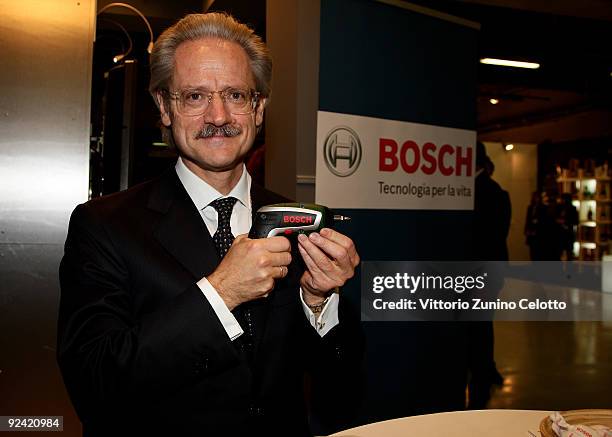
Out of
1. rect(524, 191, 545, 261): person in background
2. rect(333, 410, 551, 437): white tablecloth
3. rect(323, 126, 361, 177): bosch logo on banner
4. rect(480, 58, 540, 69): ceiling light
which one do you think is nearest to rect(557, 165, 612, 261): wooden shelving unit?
rect(524, 191, 545, 261): person in background

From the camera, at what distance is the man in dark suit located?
1125mm

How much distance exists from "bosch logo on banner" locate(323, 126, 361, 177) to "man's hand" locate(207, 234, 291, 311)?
207 centimetres

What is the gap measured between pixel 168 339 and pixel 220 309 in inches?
4.4

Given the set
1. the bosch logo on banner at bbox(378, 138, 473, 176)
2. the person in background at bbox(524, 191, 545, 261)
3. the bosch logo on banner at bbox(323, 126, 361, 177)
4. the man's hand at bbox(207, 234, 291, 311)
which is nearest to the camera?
the man's hand at bbox(207, 234, 291, 311)

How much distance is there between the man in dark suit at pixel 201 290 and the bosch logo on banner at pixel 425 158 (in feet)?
6.52

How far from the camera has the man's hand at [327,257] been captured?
123 cm

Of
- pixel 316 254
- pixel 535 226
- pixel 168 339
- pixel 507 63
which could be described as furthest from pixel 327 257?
pixel 535 226

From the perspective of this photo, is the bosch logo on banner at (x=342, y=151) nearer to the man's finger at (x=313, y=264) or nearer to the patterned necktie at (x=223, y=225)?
the patterned necktie at (x=223, y=225)

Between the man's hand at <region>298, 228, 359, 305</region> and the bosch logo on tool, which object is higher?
the bosch logo on tool

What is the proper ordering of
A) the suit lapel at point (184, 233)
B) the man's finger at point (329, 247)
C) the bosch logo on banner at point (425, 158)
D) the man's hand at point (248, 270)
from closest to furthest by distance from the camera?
the man's hand at point (248, 270) → the man's finger at point (329, 247) → the suit lapel at point (184, 233) → the bosch logo on banner at point (425, 158)

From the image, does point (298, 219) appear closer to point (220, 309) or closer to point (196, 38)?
point (220, 309)

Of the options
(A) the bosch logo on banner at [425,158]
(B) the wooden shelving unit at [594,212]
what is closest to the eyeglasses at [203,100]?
(A) the bosch logo on banner at [425,158]

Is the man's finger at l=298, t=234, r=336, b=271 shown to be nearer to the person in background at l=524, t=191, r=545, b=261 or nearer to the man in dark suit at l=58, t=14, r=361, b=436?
A: the man in dark suit at l=58, t=14, r=361, b=436

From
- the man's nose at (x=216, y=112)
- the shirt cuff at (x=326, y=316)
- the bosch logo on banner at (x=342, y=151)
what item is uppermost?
the bosch logo on banner at (x=342, y=151)
